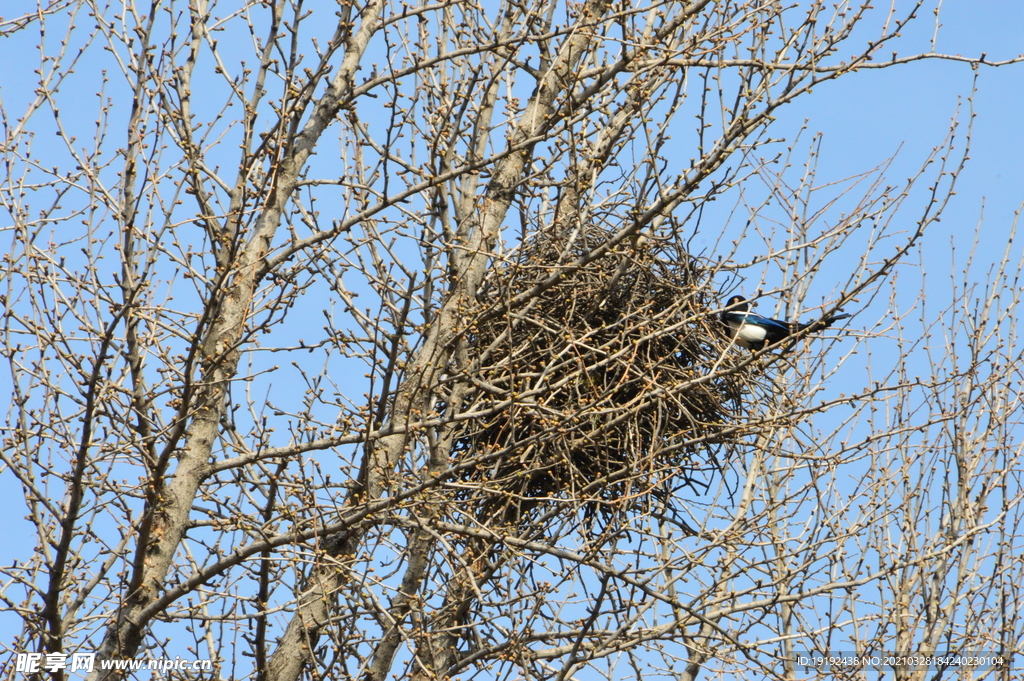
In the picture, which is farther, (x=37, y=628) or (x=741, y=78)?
(x=741, y=78)

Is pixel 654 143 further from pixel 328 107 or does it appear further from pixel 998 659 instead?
pixel 998 659

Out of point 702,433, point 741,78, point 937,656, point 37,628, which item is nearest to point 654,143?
point 741,78

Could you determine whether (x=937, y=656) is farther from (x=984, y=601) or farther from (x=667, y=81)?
(x=667, y=81)

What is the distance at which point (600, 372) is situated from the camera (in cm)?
554

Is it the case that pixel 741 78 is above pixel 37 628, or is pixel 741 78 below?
above

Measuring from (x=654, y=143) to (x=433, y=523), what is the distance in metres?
1.92

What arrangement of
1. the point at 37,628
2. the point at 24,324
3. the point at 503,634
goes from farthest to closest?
1. the point at 503,634
2. the point at 24,324
3. the point at 37,628

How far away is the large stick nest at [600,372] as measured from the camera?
503 centimetres

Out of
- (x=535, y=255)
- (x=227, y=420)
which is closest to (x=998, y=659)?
(x=535, y=255)

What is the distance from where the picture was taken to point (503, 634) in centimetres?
496

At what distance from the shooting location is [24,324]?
4.53 m

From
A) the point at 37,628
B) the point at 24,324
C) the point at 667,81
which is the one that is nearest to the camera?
the point at 37,628

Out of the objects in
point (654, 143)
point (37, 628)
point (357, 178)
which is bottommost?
point (37, 628)

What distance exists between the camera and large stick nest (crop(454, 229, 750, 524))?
5031mm
